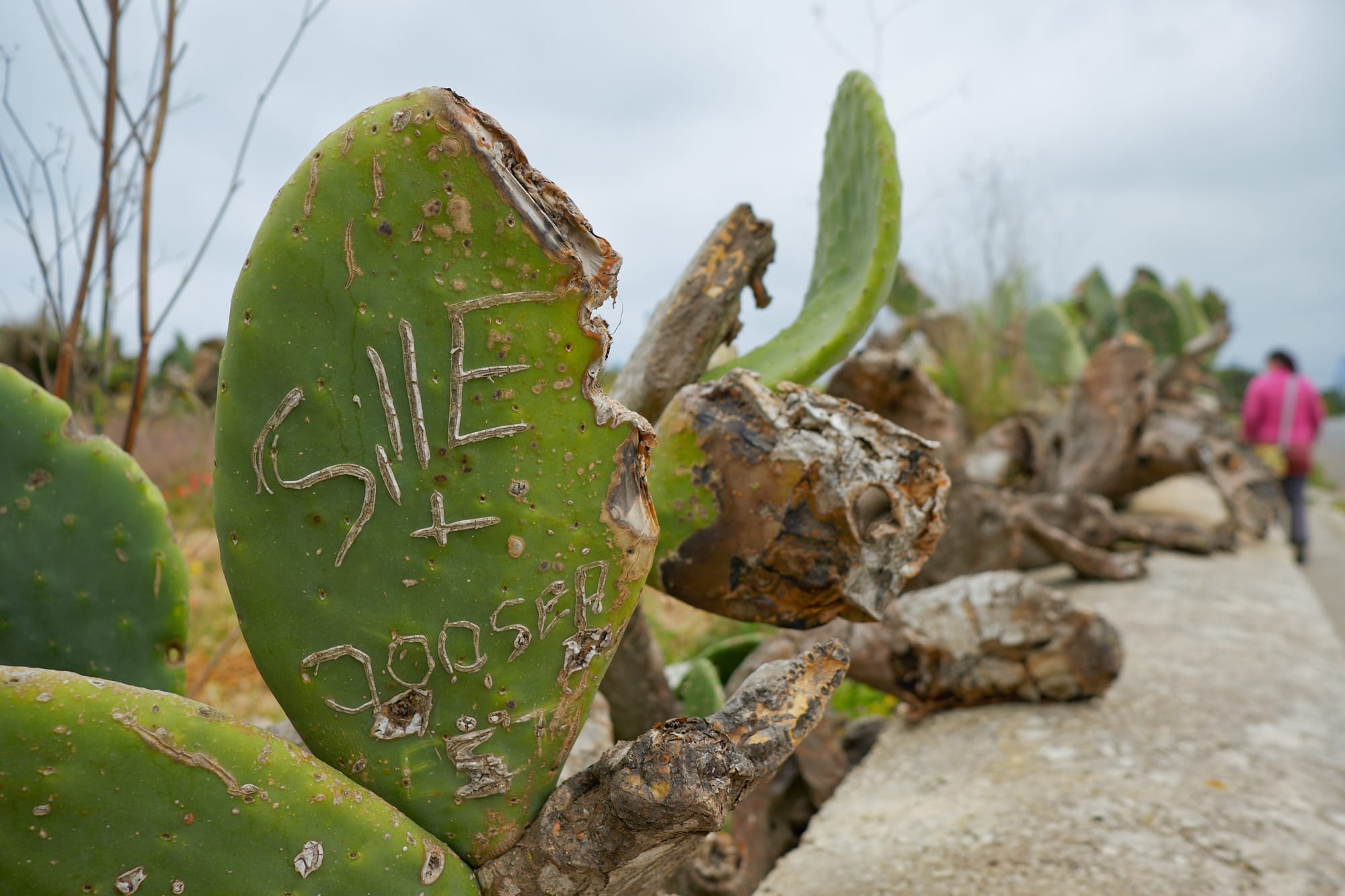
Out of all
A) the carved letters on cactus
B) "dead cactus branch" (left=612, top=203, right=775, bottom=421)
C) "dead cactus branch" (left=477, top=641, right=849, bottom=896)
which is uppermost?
"dead cactus branch" (left=612, top=203, right=775, bottom=421)

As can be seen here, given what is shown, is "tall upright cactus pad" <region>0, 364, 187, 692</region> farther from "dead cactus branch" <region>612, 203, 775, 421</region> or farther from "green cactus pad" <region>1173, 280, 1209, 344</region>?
"green cactus pad" <region>1173, 280, 1209, 344</region>

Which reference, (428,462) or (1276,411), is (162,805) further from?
(1276,411)

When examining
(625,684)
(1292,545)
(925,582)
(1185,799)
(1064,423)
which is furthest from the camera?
(1292,545)

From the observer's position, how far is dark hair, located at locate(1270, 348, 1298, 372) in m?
6.75

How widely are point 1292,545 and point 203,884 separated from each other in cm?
733

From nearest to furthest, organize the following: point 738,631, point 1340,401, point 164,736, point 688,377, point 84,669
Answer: point 164,736 < point 84,669 < point 688,377 < point 738,631 < point 1340,401

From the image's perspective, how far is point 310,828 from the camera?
0.83m

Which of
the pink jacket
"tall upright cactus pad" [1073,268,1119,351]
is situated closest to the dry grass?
the pink jacket

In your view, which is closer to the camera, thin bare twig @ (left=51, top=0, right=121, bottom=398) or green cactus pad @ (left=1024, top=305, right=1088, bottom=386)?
thin bare twig @ (left=51, top=0, right=121, bottom=398)

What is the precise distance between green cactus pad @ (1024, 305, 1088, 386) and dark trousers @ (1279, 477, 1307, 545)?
2.11 meters

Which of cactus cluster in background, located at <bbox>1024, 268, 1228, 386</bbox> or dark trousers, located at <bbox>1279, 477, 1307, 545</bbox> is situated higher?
cactus cluster in background, located at <bbox>1024, 268, 1228, 386</bbox>

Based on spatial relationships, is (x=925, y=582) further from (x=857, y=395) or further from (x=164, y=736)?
(x=164, y=736)

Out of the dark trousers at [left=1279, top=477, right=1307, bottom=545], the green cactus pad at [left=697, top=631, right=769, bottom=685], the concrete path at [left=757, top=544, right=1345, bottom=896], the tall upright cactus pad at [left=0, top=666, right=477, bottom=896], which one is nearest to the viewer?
the tall upright cactus pad at [left=0, top=666, right=477, bottom=896]

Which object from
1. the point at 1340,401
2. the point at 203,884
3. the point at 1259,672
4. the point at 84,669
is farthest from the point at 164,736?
the point at 1340,401
